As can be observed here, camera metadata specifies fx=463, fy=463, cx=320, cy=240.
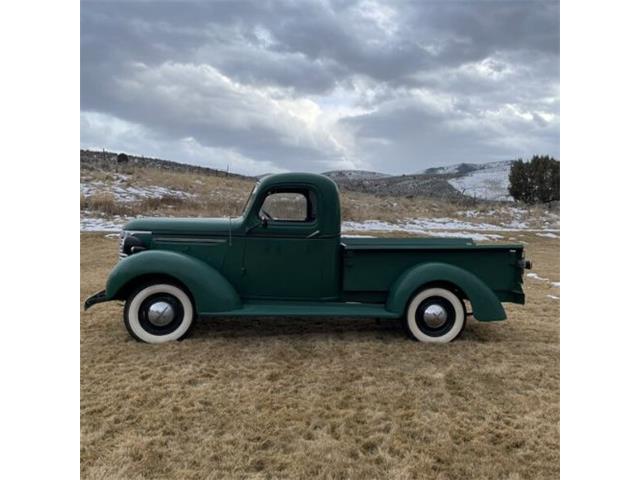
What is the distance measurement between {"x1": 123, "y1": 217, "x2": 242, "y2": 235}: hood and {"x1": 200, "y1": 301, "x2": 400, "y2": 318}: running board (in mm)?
865

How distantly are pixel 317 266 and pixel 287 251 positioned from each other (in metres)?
0.36

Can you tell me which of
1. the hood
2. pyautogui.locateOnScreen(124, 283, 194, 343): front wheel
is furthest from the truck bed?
pyautogui.locateOnScreen(124, 283, 194, 343): front wheel

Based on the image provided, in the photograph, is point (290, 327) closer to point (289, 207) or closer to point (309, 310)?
point (309, 310)

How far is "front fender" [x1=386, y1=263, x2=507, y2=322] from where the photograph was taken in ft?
15.9

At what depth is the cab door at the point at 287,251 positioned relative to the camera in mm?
5000

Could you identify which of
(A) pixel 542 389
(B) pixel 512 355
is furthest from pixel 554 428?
(B) pixel 512 355

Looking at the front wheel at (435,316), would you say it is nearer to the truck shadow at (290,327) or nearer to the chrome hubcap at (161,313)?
the truck shadow at (290,327)

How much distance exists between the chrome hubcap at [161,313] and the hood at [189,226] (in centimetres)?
83

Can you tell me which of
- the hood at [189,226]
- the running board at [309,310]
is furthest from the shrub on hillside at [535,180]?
the hood at [189,226]

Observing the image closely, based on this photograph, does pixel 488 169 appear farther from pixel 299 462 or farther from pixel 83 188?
pixel 299 462

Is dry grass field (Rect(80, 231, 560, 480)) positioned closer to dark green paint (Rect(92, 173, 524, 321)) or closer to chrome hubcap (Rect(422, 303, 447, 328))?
chrome hubcap (Rect(422, 303, 447, 328))

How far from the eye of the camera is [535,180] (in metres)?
35.3

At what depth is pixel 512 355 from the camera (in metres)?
4.61

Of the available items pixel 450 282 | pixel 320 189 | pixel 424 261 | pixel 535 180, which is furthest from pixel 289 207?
pixel 535 180
